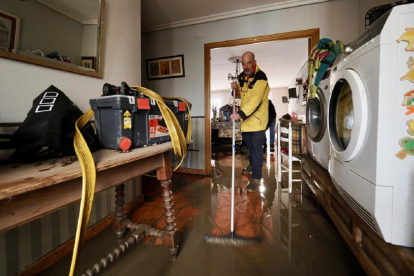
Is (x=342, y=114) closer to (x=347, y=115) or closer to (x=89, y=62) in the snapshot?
(x=347, y=115)

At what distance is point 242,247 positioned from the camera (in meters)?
1.27

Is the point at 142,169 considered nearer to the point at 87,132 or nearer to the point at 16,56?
the point at 87,132

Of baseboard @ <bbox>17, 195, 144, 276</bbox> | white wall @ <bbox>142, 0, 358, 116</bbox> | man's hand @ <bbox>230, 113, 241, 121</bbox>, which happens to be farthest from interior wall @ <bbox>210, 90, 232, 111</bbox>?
baseboard @ <bbox>17, 195, 144, 276</bbox>

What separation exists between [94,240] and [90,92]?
108 cm

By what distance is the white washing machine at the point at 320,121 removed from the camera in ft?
4.67

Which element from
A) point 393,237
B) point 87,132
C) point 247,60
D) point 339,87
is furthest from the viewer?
point 247,60

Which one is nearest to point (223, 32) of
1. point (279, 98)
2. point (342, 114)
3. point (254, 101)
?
point (254, 101)

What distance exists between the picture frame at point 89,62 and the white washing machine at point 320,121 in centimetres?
172

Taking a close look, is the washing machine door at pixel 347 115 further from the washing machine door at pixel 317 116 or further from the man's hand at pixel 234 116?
the man's hand at pixel 234 116

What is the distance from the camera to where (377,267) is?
744 millimetres

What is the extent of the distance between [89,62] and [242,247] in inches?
66.7

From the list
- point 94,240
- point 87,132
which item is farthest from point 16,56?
point 94,240

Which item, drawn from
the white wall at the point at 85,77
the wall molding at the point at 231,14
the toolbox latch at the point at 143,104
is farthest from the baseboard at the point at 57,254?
the wall molding at the point at 231,14

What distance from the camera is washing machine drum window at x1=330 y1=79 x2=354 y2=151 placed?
1.01 meters
